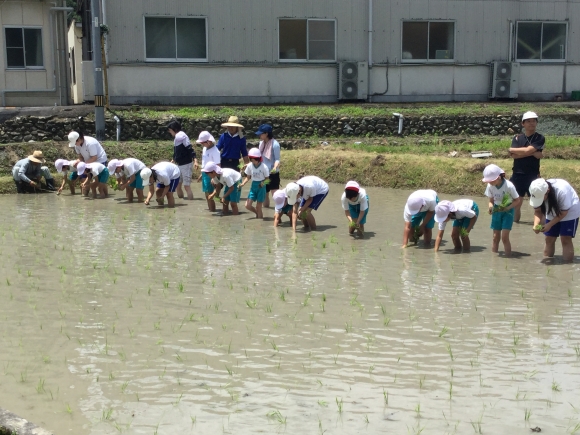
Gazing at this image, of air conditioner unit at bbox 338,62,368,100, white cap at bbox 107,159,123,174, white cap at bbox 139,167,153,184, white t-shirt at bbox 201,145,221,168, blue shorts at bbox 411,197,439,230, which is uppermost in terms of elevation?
air conditioner unit at bbox 338,62,368,100

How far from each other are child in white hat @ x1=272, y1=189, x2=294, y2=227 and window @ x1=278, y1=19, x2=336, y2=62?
12.2 metres

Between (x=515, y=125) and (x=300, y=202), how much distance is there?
37.6ft

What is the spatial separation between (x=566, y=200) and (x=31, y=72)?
58.9 ft

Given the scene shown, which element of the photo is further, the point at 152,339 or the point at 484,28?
the point at 484,28

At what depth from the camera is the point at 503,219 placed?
9.27 meters

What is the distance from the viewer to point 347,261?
368 inches

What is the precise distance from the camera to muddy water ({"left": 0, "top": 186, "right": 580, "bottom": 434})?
511 centimetres

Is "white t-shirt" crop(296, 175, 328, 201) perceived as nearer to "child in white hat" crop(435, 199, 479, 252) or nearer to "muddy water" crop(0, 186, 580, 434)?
"muddy water" crop(0, 186, 580, 434)

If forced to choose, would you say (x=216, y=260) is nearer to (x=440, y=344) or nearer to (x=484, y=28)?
(x=440, y=344)

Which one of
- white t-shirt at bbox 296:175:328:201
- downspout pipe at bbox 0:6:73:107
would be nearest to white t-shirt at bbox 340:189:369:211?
white t-shirt at bbox 296:175:328:201

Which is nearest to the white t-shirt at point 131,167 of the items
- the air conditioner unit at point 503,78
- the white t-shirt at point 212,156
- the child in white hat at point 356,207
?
the white t-shirt at point 212,156

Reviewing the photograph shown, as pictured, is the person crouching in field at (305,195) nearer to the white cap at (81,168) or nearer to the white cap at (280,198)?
the white cap at (280,198)

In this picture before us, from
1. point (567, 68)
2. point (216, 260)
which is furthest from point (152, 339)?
point (567, 68)

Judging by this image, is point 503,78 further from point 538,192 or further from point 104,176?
point 538,192
